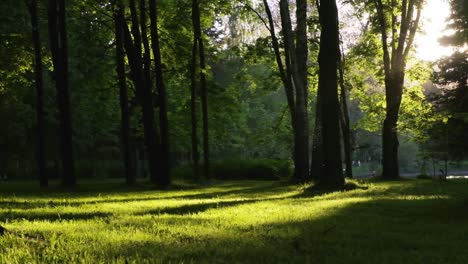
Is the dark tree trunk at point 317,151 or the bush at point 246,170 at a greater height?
the dark tree trunk at point 317,151

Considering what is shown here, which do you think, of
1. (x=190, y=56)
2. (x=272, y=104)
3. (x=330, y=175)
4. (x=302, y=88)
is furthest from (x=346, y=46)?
(x=272, y=104)

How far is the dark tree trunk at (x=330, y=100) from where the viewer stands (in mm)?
15172

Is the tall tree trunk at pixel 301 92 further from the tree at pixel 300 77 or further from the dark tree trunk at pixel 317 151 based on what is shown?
the dark tree trunk at pixel 317 151

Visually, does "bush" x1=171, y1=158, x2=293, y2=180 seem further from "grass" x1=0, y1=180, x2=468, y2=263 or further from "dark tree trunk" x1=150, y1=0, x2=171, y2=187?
"grass" x1=0, y1=180, x2=468, y2=263

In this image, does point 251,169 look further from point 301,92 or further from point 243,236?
point 243,236

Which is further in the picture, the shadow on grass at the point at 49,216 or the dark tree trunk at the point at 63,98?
the dark tree trunk at the point at 63,98

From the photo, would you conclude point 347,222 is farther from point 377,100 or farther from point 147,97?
point 377,100

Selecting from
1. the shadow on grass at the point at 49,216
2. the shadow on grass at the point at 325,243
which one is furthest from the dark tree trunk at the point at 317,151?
the shadow on grass at the point at 49,216

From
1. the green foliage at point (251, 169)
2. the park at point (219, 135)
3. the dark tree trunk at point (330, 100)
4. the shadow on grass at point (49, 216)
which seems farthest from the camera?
the green foliage at point (251, 169)

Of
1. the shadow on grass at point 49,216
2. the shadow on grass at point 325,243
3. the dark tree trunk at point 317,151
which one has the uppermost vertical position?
the dark tree trunk at point 317,151

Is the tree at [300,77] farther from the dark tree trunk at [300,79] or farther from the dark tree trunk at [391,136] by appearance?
the dark tree trunk at [391,136]

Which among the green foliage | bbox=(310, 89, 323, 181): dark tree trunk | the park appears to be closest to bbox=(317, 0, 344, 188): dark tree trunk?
the park

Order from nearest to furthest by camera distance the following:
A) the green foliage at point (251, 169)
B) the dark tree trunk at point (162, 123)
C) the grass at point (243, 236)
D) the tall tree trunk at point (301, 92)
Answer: the grass at point (243, 236)
the tall tree trunk at point (301, 92)
the dark tree trunk at point (162, 123)
the green foliage at point (251, 169)

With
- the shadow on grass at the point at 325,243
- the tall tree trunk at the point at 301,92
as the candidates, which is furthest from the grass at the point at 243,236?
the tall tree trunk at the point at 301,92
